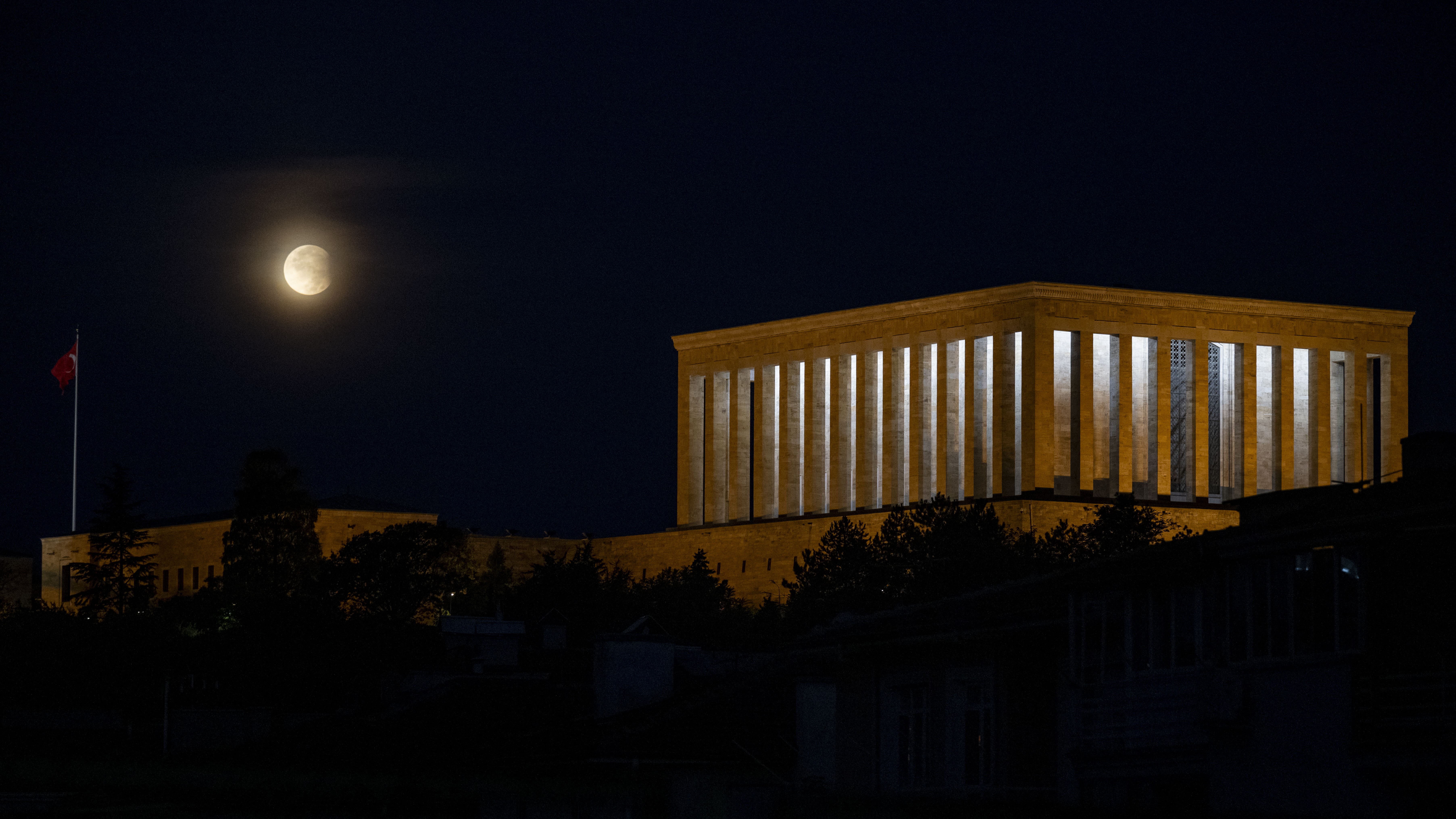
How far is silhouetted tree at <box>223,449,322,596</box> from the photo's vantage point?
385 ft

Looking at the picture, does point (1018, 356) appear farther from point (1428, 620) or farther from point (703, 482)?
point (1428, 620)

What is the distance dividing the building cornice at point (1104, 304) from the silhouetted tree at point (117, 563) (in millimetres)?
43562

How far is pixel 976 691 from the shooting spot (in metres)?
34.6

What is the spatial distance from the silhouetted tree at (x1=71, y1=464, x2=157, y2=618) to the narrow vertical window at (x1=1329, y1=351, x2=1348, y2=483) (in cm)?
6253

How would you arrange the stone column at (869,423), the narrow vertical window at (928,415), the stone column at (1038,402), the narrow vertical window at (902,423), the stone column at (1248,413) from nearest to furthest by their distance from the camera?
the stone column at (1038,402) → the stone column at (1248,413) → the narrow vertical window at (928,415) → the narrow vertical window at (902,423) → the stone column at (869,423)

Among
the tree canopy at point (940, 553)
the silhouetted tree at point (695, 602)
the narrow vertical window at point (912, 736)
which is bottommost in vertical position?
the narrow vertical window at point (912, 736)

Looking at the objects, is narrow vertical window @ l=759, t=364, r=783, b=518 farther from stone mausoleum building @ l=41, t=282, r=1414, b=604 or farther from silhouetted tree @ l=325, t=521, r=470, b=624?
silhouetted tree @ l=325, t=521, r=470, b=624

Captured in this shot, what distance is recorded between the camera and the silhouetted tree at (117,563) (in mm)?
128375

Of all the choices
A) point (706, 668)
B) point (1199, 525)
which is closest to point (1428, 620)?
point (706, 668)

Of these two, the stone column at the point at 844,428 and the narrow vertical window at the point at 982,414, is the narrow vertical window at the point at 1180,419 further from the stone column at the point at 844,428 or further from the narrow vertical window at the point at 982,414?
the stone column at the point at 844,428

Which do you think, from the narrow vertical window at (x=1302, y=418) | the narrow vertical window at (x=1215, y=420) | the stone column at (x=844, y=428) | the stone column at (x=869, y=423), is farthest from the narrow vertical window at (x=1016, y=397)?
the narrow vertical window at (x=1302, y=418)

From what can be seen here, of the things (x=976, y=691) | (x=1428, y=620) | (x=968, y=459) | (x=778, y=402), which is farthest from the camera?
(x=778, y=402)

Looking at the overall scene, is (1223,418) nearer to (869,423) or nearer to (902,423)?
(902,423)

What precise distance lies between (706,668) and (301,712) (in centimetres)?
1739
